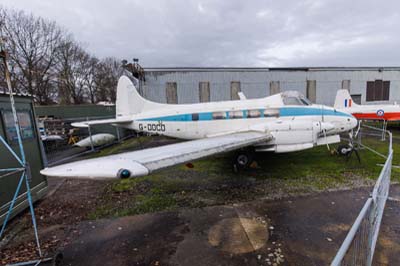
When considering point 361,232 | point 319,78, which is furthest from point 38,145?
point 319,78

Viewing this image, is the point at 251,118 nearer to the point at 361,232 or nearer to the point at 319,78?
the point at 361,232

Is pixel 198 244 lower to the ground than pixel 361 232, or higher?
lower

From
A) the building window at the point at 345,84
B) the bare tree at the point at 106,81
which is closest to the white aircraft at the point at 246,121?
the building window at the point at 345,84

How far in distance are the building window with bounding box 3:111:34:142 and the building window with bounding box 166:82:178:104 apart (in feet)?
43.6

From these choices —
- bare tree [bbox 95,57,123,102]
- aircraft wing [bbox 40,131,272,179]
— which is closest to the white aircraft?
aircraft wing [bbox 40,131,272,179]

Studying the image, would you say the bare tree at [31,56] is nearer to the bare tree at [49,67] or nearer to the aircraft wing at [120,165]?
Answer: the bare tree at [49,67]

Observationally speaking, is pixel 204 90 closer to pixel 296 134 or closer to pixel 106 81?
pixel 296 134

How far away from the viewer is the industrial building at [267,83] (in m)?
17.4

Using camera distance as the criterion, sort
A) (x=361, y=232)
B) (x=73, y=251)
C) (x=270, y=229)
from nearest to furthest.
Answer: (x=361, y=232) < (x=73, y=251) < (x=270, y=229)

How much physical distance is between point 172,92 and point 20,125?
45.4 ft

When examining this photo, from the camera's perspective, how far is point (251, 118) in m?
7.15

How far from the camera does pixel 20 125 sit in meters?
4.17

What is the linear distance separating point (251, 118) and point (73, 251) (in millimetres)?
6303

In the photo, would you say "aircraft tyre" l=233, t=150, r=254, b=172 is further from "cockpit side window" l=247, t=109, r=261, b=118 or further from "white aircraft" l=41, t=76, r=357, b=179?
"cockpit side window" l=247, t=109, r=261, b=118
